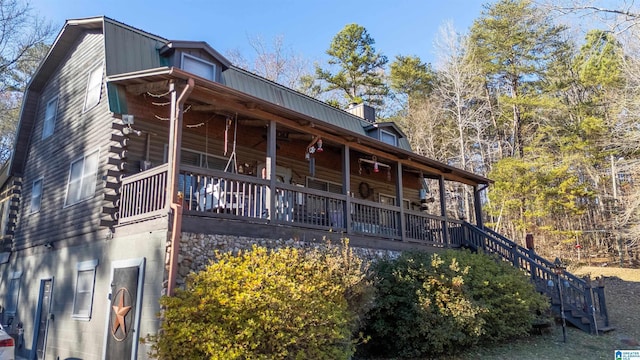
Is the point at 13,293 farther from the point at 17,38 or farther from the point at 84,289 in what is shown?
the point at 17,38

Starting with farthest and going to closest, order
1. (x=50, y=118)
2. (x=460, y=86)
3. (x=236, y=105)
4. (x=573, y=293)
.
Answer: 1. (x=460, y=86)
2. (x=50, y=118)
3. (x=573, y=293)
4. (x=236, y=105)

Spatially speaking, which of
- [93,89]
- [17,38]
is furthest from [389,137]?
[17,38]

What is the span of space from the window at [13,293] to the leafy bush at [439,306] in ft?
Answer: 32.3

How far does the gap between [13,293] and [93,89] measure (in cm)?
646

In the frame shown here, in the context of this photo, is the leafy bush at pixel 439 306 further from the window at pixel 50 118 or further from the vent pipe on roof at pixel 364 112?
the window at pixel 50 118

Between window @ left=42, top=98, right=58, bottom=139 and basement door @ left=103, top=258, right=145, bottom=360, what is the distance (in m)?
6.71

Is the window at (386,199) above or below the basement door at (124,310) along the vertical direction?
above

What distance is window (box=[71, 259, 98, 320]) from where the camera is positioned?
8469mm

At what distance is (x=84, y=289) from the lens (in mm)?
8852

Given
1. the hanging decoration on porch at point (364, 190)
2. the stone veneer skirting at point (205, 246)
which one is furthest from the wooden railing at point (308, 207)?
the hanging decoration on porch at point (364, 190)

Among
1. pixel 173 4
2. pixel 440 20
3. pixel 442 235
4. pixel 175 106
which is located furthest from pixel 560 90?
pixel 175 106

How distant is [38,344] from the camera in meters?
10.2

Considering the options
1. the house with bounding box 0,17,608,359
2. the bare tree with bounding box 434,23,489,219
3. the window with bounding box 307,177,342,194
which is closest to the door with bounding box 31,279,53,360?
the house with bounding box 0,17,608,359

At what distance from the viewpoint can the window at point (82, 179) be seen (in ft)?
31.0
